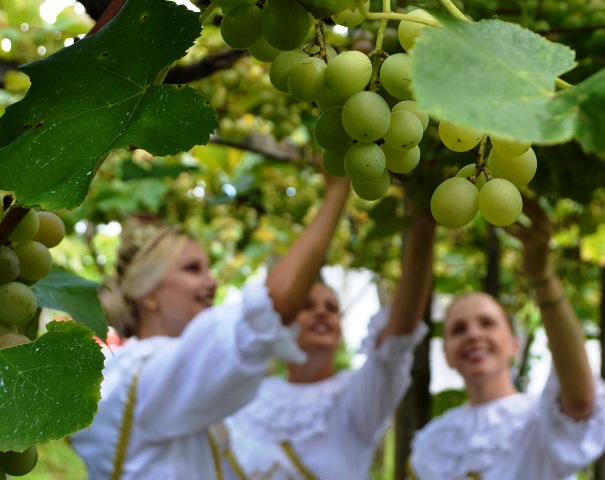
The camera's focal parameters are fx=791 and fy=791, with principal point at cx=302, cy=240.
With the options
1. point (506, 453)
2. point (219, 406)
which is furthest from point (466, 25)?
point (506, 453)

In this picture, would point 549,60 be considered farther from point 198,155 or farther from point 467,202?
point 198,155

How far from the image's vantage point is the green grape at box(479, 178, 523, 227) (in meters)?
0.41

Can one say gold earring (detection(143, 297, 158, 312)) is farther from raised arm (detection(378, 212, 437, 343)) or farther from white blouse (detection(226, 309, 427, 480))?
raised arm (detection(378, 212, 437, 343))

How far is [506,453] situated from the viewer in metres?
2.28

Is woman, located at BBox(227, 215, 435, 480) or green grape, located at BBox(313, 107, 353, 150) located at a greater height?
green grape, located at BBox(313, 107, 353, 150)

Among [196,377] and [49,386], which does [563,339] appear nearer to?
[196,377]

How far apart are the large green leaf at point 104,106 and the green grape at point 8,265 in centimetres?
7

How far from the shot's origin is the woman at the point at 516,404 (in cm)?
201

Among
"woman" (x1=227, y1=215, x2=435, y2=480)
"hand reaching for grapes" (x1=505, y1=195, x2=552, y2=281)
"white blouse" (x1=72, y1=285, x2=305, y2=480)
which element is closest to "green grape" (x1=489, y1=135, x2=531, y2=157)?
"hand reaching for grapes" (x1=505, y1=195, x2=552, y2=281)

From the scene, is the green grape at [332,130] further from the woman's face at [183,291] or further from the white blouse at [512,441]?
the woman's face at [183,291]

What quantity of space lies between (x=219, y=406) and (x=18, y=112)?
1495mm

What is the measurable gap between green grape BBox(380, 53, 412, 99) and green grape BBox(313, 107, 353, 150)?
4 centimetres

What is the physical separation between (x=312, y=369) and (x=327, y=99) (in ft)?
7.47

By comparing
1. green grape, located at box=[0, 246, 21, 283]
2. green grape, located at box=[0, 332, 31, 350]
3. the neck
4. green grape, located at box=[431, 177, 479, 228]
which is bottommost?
the neck
